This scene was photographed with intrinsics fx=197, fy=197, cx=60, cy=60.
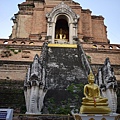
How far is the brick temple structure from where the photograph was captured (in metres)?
13.7

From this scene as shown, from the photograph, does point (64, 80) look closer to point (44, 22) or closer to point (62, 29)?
point (44, 22)

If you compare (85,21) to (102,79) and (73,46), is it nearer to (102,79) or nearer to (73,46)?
(73,46)

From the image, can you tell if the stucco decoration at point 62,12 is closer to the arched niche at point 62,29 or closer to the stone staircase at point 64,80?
the arched niche at point 62,29

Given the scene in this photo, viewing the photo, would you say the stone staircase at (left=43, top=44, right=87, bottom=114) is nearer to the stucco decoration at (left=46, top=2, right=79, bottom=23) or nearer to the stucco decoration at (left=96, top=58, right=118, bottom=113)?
the stucco decoration at (left=96, top=58, right=118, bottom=113)

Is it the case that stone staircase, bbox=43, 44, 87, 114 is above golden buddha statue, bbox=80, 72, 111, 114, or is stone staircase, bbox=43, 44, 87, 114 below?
above

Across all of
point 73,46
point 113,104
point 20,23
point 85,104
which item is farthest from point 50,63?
point 20,23

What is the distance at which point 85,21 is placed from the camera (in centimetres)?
1998

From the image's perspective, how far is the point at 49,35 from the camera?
1714cm

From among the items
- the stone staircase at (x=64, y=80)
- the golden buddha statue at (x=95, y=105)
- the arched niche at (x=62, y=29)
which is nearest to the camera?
the golden buddha statue at (x=95, y=105)

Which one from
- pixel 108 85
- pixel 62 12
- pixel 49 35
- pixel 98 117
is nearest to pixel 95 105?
pixel 98 117

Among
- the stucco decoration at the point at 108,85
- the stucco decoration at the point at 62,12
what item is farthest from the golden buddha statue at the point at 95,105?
the stucco decoration at the point at 62,12

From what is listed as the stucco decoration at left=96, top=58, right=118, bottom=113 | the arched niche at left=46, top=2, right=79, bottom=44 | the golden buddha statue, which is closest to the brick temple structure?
the arched niche at left=46, top=2, right=79, bottom=44

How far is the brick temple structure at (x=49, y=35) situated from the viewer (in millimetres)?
13670

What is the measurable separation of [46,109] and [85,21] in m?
13.4
